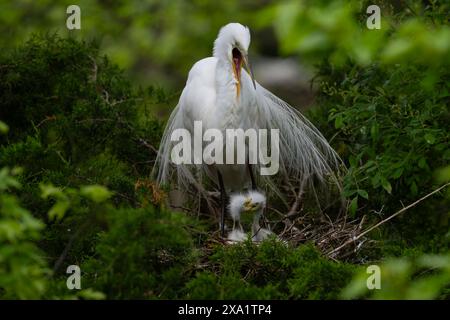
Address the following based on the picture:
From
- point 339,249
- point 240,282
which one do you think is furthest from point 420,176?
point 240,282

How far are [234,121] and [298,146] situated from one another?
54 cm

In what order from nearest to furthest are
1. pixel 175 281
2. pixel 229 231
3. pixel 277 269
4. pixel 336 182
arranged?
pixel 175 281 < pixel 277 269 < pixel 336 182 < pixel 229 231

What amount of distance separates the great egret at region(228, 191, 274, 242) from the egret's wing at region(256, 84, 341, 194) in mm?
354

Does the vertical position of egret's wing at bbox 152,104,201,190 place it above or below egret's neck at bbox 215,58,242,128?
below

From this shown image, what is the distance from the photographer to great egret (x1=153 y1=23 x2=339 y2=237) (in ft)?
14.7

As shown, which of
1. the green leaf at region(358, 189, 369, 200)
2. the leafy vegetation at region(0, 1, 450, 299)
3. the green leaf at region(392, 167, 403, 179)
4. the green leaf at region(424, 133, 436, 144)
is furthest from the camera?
the green leaf at region(358, 189, 369, 200)

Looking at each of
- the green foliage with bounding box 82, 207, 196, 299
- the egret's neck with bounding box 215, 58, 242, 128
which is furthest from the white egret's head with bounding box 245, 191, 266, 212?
the green foliage with bounding box 82, 207, 196, 299

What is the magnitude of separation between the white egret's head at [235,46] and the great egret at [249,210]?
65cm

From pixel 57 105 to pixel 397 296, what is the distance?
131 inches

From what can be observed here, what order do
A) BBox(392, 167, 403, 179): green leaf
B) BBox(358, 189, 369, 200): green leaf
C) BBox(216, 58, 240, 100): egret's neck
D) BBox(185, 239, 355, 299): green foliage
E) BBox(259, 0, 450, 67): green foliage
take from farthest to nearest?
1. BBox(216, 58, 240, 100): egret's neck
2. BBox(358, 189, 369, 200): green leaf
3. BBox(392, 167, 403, 179): green leaf
4. BBox(185, 239, 355, 299): green foliage
5. BBox(259, 0, 450, 67): green foliage

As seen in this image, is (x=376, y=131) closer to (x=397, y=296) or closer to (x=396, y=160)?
(x=396, y=160)

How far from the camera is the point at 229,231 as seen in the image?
16.1 feet

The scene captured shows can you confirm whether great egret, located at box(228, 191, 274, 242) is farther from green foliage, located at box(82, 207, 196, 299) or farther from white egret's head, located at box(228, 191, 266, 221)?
green foliage, located at box(82, 207, 196, 299)

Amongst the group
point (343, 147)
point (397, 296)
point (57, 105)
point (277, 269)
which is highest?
point (57, 105)
